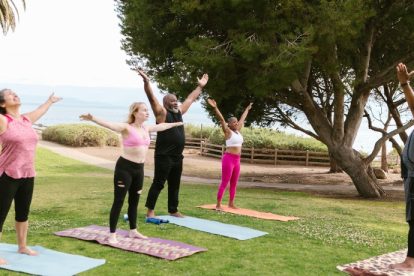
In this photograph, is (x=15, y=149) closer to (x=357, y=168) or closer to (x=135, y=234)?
(x=135, y=234)

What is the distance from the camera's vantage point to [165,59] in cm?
1688

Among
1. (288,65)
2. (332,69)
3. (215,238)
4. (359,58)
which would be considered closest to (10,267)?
(215,238)

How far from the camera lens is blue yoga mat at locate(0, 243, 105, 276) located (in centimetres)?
513

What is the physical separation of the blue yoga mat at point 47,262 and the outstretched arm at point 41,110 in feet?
4.90

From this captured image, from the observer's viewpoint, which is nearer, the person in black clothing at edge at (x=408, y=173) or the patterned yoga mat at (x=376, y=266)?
the person in black clothing at edge at (x=408, y=173)

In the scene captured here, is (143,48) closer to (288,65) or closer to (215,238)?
(288,65)

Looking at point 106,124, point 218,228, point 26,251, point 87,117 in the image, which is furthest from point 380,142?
point 26,251

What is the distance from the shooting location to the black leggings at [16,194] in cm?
527

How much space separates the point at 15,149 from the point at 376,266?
4028 millimetres

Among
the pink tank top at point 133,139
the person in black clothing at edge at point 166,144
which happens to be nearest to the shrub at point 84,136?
the person in black clothing at edge at point 166,144

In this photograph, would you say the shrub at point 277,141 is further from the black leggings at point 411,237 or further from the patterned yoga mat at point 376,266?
the black leggings at point 411,237

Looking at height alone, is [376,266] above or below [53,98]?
below

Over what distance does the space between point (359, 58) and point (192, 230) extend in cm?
1106

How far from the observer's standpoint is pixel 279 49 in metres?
13.5
